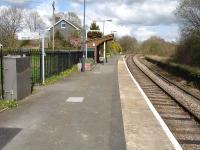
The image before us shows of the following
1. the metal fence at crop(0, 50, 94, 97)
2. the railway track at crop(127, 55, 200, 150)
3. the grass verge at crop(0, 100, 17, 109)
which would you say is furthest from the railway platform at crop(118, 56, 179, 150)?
the metal fence at crop(0, 50, 94, 97)

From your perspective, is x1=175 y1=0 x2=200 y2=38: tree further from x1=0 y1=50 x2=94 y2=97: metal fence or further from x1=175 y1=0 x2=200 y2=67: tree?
x1=0 y1=50 x2=94 y2=97: metal fence

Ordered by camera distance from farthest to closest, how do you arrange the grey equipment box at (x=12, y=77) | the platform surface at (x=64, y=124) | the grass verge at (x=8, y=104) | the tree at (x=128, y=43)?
1. the tree at (x=128, y=43)
2. the grey equipment box at (x=12, y=77)
3. the grass verge at (x=8, y=104)
4. the platform surface at (x=64, y=124)

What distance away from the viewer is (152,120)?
12.1 m

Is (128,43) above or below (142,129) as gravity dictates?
above

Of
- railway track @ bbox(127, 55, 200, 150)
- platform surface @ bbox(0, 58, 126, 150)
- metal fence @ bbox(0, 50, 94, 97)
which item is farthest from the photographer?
metal fence @ bbox(0, 50, 94, 97)

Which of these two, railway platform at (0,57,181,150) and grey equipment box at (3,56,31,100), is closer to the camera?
railway platform at (0,57,181,150)

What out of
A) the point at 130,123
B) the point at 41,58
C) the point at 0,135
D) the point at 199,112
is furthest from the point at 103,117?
the point at 41,58

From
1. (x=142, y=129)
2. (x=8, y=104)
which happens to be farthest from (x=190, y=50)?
(x=142, y=129)

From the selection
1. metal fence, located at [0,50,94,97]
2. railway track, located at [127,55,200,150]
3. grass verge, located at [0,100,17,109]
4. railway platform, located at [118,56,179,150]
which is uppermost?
metal fence, located at [0,50,94,97]

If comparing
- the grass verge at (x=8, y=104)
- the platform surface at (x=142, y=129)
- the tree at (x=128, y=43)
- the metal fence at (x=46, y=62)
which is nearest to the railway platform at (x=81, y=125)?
the platform surface at (x=142, y=129)

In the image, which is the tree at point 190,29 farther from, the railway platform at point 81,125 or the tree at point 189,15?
the railway platform at point 81,125

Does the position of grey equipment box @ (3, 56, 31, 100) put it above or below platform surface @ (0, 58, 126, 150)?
above

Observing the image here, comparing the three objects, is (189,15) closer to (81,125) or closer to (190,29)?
(190,29)

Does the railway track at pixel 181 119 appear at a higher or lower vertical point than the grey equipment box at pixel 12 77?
lower
